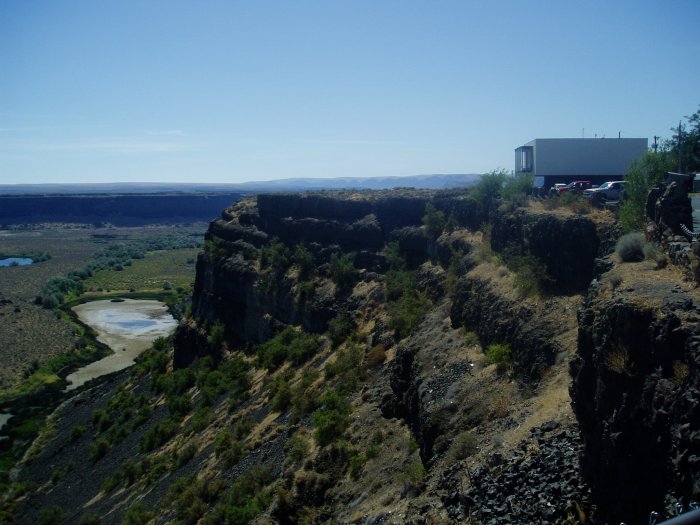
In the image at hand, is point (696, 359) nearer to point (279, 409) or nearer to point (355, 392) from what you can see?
point (355, 392)

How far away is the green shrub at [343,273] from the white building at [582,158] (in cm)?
1222

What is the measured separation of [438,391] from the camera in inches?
620

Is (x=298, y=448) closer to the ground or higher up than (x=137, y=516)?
higher up

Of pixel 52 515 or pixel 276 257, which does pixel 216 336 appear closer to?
pixel 276 257

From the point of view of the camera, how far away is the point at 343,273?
33.4 m

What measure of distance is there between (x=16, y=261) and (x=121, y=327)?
63.5 metres

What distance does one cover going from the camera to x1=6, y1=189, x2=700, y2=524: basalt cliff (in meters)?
8.03

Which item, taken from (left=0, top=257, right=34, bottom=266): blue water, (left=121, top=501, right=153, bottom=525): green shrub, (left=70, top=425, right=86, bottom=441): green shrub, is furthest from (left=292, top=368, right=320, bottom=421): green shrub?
(left=0, top=257, right=34, bottom=266): blue water

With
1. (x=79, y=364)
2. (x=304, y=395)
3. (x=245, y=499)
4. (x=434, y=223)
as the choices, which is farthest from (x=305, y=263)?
(x=79, y=364)

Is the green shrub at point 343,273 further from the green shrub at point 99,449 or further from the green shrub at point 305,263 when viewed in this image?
the green shrub at point 99,449

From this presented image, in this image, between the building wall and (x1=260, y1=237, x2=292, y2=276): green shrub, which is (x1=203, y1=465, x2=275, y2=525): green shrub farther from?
the building wall

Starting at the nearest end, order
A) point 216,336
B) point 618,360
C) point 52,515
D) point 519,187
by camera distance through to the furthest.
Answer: point 618,360 → point 52,515 → point 519,187 → point 216,336

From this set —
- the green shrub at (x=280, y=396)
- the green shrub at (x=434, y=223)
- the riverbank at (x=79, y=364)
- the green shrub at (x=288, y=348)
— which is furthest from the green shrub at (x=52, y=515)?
the green shrub at (x=434, y=223)

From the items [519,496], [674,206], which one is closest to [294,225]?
[674,206]
